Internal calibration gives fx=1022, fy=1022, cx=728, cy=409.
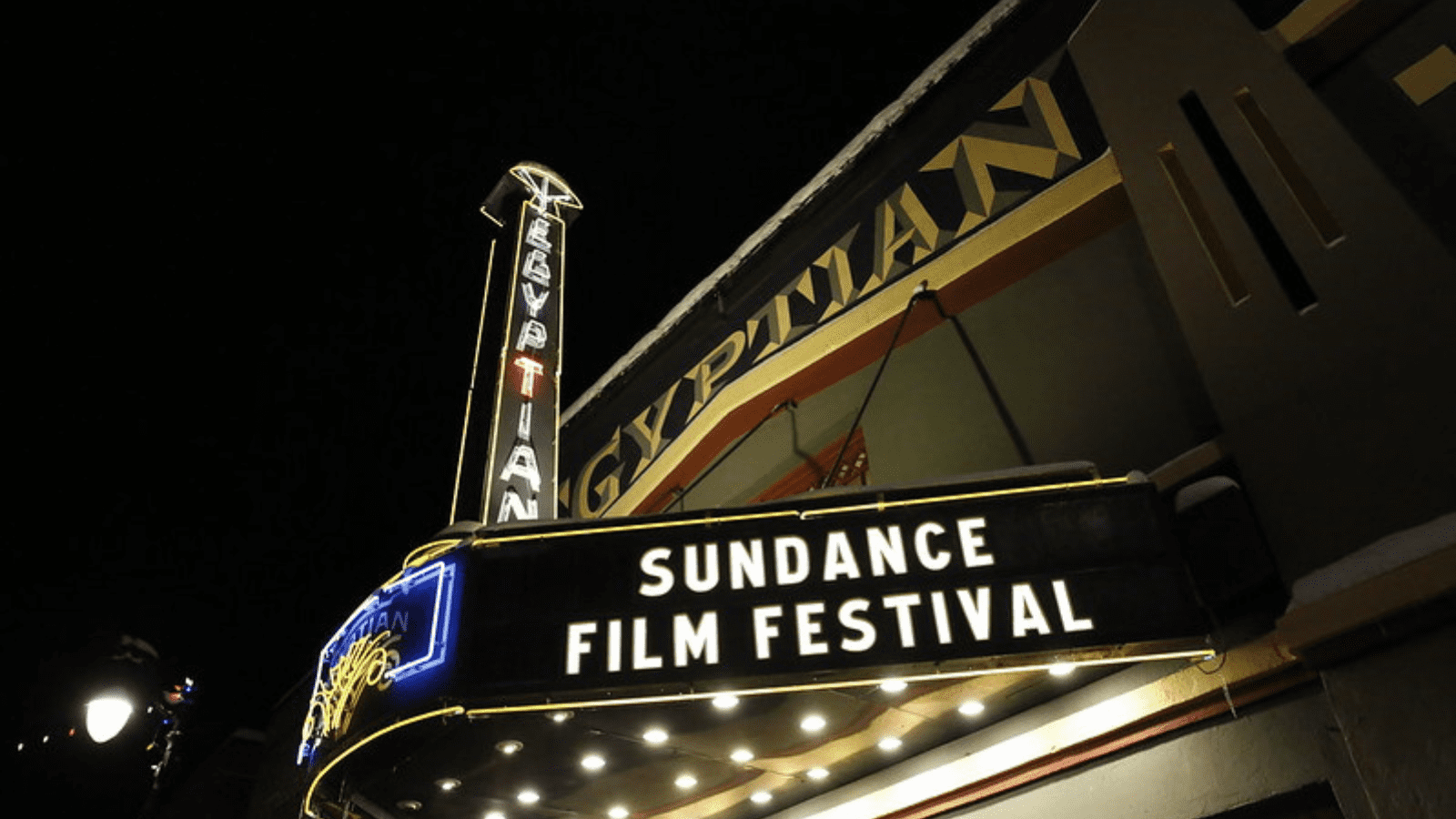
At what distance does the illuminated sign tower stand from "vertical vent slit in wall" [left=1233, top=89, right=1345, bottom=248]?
6437 millimetres

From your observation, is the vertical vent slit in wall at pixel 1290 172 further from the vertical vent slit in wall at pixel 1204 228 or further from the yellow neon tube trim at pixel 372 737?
the yellow neon tube trim at pixel 372 737

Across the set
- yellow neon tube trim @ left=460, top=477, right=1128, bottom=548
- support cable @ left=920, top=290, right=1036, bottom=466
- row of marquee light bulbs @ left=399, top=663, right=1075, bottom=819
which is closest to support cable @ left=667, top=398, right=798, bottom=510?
support cable @ left=920, top=290, right=1036, bottom=466

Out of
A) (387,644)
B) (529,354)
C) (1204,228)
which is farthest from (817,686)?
(529,354)

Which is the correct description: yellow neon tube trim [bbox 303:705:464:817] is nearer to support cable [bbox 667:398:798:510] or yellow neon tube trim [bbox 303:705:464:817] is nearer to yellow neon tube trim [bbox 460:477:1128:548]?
yellow neon tube trim [bbox 460:477:1128:548]

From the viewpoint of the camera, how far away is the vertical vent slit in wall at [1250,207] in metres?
5.80

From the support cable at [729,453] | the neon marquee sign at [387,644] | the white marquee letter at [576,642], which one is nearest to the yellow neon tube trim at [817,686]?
the white marquee letter at [576,642]

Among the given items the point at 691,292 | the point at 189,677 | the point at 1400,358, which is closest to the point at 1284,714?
the point at 1400,358

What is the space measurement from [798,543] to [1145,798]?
2471 mm

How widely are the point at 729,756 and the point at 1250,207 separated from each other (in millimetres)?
4897

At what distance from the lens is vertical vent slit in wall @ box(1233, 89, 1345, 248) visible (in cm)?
576

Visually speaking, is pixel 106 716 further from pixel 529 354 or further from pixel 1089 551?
pixel 1089 551

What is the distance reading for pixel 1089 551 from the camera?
565 cm

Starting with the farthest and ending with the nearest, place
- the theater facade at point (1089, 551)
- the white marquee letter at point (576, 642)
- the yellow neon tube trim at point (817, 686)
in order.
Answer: the white marquee letter at point (576, 642) < the yellow neon tube trim at point (817, 686) < the theater facade at point (1089, 551)

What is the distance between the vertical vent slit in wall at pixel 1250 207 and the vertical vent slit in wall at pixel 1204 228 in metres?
0.18
